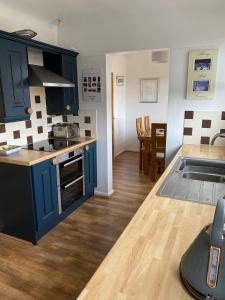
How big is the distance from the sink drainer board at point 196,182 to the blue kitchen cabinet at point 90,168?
132cm

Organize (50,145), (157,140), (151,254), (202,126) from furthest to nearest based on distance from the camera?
(157,140) < (50,145) < (202,126) < (151,254)

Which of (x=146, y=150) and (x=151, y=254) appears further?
(x=146, y=150)

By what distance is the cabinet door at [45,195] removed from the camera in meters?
2.23

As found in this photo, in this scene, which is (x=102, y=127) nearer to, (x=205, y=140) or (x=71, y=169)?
(x=71, y=169)

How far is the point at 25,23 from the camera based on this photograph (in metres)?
2.60

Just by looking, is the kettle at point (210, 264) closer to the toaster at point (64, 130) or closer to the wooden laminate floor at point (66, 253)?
the wooden laminate floor at point (66, 253)

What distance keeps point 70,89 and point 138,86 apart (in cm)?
282

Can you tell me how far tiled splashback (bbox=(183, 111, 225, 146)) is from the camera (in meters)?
2.52

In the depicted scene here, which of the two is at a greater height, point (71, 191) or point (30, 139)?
point (30, 139)

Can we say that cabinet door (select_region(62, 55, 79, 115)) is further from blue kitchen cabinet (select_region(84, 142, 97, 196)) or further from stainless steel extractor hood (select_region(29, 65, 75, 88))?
blue kitchen cabinet (select_region(84, 142, 97, 196))

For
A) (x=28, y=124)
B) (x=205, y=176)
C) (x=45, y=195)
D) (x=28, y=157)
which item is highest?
(x=28, y=124)

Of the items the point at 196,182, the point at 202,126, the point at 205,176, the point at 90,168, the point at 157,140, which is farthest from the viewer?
the point at 157,140

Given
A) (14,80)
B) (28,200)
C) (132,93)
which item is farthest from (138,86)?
(28,200)

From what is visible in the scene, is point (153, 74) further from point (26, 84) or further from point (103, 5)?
point (26, 84)
